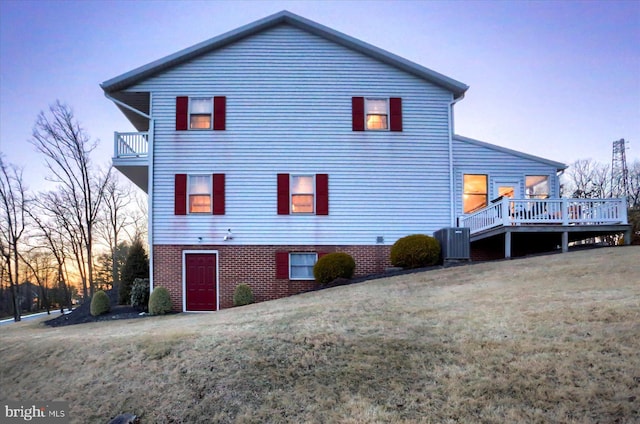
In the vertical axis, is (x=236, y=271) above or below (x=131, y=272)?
above

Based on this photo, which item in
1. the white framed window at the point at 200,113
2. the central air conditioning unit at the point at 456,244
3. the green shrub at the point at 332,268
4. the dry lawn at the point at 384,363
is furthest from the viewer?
the white framed window at the point at 200,113

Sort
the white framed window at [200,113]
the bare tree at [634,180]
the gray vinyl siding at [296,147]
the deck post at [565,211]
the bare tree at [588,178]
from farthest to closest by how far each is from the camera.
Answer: the bare tree at [588,178], the bare tree at [634,180], the white framed window at [200,113], the gray vinyl siding at [296,147], the deck post at [565,211]

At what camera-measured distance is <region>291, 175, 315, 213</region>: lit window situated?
633 inches

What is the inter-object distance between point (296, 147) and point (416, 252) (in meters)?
5.30

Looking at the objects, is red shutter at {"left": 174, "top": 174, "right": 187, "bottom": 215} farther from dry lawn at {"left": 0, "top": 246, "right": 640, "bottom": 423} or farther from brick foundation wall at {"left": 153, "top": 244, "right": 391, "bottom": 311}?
dry lawn at {"left": 0, "top": 246, "right": 640, "bottom": 423}

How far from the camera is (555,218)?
48.4 feet

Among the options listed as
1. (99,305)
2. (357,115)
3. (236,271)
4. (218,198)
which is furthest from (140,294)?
(357,115)

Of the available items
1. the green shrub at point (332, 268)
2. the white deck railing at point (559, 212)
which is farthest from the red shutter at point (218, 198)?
the white deck railing at point (559, 212)

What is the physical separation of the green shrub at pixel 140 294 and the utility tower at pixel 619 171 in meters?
38.1

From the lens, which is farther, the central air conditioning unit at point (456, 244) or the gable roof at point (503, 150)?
the gable roof at point (503, 150)

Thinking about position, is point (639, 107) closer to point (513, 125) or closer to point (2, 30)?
point (513, 125)

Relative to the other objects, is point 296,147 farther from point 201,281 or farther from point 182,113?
point 201,281

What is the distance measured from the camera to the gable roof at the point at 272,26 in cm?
1581

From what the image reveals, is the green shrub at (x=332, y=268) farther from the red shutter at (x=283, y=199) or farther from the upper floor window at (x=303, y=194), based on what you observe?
the red shutter at (x=283, y=199)
